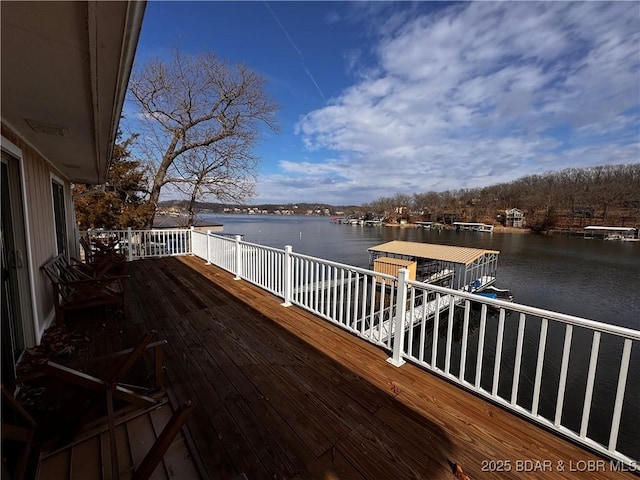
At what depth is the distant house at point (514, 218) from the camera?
172 feet

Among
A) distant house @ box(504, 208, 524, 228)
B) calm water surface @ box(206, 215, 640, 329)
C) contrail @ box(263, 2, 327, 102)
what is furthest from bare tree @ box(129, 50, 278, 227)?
distant house @ box(504, 208, 524, 228)

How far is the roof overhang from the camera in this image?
1072mm

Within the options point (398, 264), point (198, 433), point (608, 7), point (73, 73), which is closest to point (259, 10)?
point (73, 73)

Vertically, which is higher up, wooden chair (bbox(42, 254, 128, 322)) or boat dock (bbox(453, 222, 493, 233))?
wooden chair (bbox(42, 254, 128, 322))

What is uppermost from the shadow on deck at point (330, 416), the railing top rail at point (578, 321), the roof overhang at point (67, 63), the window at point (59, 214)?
the roof overhang at point (67, 63)

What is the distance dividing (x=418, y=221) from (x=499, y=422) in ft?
232

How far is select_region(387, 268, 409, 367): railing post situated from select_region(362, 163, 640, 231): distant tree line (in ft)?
195

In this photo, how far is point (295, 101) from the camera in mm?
13883

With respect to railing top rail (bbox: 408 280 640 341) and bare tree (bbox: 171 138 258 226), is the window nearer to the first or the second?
bare tree (bbox: 171 138 258 226)

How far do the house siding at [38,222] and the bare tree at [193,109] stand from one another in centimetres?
768

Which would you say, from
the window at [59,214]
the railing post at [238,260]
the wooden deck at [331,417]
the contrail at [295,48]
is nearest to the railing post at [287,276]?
the wooden deck at [331,417]

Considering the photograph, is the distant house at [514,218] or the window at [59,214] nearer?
the window at [59,214]

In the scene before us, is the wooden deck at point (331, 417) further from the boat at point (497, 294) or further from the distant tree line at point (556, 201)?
the distant tree line at point (556, 201)

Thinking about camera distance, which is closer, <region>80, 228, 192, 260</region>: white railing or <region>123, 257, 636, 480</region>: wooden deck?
<region>123, 257, 636, 480</region>: wooden deck
